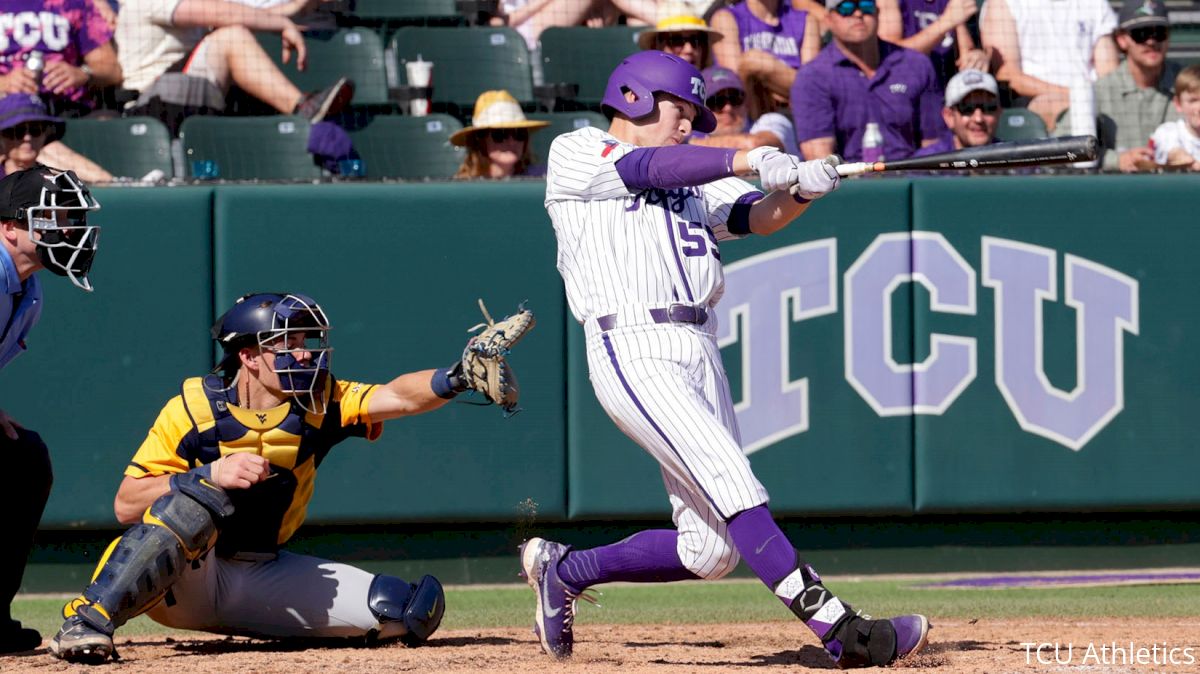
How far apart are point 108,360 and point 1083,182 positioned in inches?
158

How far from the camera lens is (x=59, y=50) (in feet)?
24.1

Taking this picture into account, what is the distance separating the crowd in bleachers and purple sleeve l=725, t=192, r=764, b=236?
2.57 metres

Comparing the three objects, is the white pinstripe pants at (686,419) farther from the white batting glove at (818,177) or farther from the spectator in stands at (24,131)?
the spectator in stands at (24,131)

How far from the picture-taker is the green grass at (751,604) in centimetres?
554

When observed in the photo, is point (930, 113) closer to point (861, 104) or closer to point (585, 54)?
point (861, 104)

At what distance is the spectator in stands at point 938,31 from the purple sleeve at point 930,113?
170 mm

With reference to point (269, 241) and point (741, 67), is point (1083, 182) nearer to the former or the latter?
point (741, 67)

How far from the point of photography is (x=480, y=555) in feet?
21.2

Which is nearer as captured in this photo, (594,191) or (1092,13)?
(594,191)

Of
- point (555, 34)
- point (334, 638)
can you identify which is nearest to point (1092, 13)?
point (555, 34)

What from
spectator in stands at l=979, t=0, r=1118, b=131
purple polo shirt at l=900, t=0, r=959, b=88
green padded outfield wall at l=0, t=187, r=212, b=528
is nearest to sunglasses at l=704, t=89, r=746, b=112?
purple polo shirt at l=900, t=0, r=959, b=88

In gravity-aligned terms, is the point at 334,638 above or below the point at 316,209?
below

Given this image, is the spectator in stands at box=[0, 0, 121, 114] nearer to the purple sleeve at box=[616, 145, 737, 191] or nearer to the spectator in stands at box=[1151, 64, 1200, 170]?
the purple sleeve at box=[616, 145, 737, 191]

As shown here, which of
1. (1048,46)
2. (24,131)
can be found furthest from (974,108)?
(24,131)
